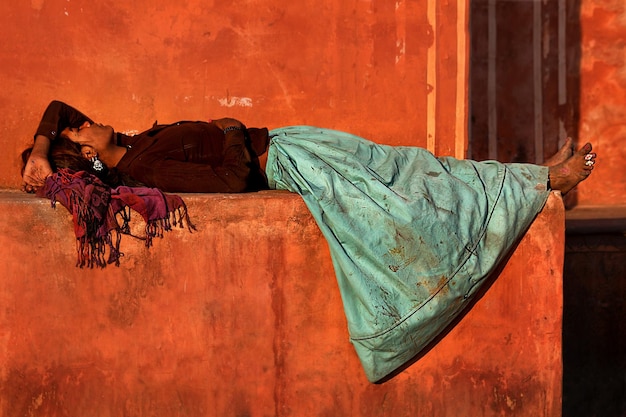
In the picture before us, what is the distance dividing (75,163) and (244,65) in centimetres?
127

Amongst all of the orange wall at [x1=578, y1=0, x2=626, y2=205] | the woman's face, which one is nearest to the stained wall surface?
the orange wall at [x1=578, y1=0, x2=626, y2=205]

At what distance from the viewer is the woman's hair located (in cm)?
342

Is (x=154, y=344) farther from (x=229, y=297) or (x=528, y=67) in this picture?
(x=528, y=67)

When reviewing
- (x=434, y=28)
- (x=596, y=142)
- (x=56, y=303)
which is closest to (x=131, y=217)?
(x=56, y=303)

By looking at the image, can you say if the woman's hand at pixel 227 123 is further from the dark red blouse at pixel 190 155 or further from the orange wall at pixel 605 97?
the orange wall at pixel 605 97


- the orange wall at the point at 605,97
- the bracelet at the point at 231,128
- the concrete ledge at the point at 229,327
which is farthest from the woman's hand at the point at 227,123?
the orange wall at the point at 605,97

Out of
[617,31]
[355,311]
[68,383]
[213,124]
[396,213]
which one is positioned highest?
[617,31]

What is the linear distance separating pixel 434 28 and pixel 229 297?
2.27 m

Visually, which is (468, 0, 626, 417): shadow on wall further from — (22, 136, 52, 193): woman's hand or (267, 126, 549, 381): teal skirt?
(22, 136, 52, 193): woman's hand

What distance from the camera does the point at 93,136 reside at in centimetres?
366

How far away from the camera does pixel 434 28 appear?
4.40 meters

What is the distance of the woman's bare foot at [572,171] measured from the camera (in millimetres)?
3309

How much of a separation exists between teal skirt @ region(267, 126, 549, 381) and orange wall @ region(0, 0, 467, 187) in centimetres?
124

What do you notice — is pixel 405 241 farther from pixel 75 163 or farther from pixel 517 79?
pixel 517 79
